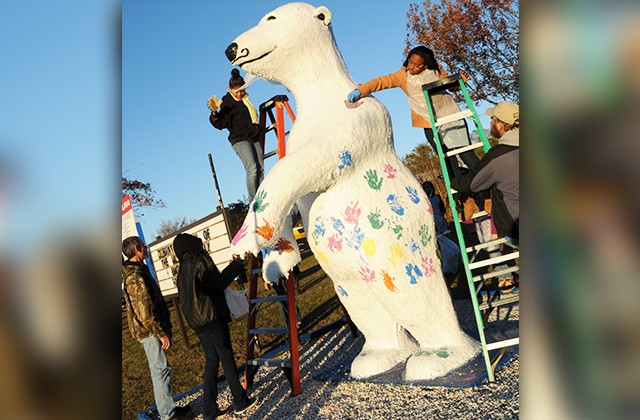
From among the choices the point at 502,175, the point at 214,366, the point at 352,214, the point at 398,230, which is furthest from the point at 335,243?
the point at 214,366

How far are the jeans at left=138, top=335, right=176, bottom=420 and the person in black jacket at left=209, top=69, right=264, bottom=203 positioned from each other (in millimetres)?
1561

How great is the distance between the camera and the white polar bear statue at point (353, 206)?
3035mm

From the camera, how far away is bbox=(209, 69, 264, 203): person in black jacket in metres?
4.62

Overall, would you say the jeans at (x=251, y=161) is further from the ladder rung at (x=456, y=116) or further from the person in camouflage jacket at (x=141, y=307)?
the ladder rung at (x=456, y=116)

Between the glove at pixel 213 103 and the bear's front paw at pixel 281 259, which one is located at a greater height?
the glove at pixel 213 103

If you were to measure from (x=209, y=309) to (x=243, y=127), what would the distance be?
1.88m

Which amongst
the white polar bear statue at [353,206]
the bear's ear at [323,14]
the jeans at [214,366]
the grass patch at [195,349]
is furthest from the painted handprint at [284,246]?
the grass patch at [195,349]

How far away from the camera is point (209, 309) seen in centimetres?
358

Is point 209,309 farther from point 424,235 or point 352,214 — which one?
point 424,235

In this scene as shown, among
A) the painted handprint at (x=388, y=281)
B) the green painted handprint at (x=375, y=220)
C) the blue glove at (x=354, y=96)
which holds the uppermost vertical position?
the blue glove at (x=354, y=96)

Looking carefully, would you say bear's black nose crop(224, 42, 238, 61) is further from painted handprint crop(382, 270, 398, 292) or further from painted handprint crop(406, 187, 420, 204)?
Answer: painted handprint crop(382, 270, 398, 292)
